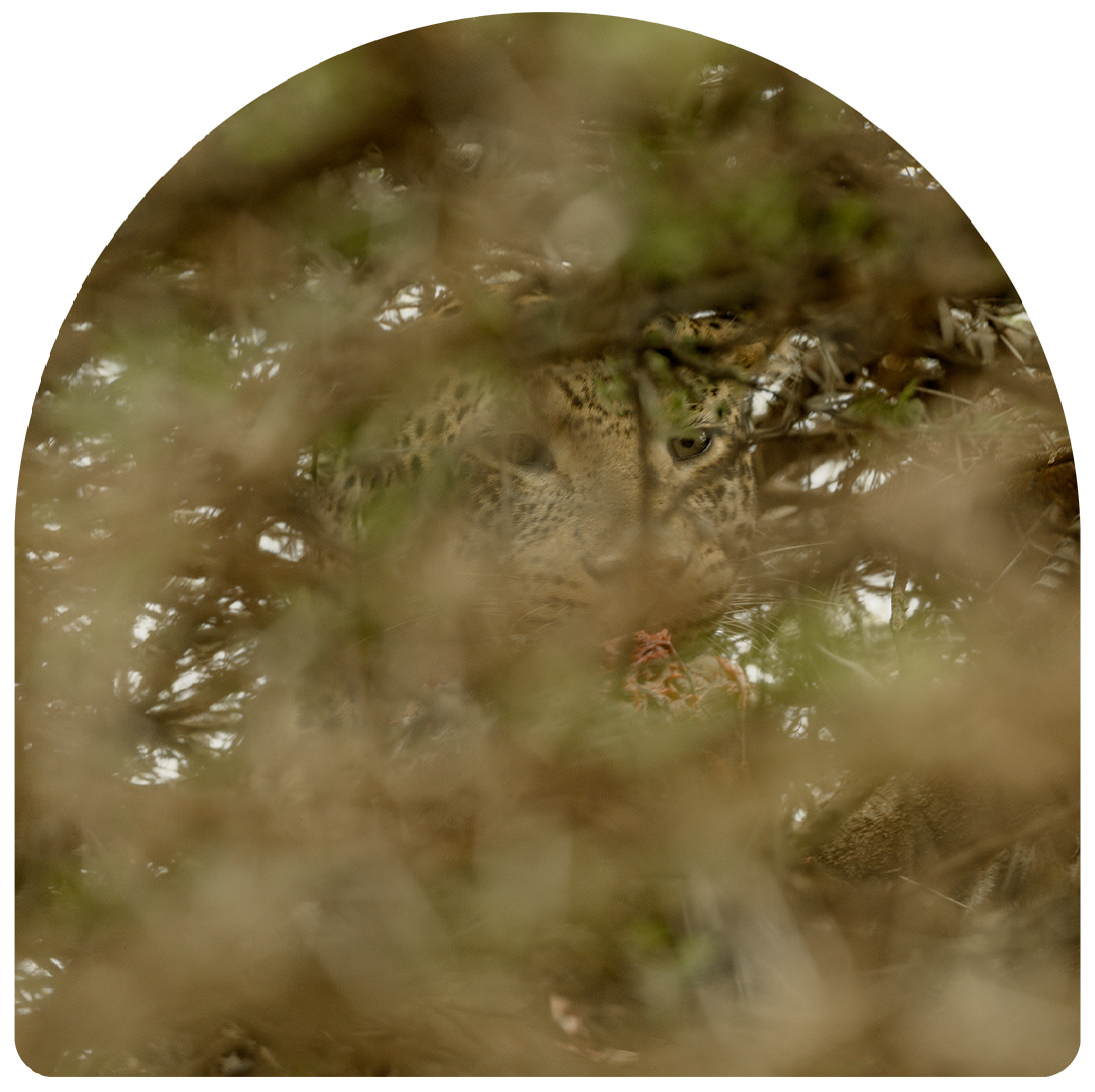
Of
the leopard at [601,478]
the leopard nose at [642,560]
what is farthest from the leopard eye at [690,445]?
the leopard nose at [642,560]

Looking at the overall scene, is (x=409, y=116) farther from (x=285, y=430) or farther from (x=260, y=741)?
(x=260, y=741)

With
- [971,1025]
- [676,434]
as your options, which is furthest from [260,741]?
[971,1025]

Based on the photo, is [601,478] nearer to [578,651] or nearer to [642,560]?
[642,560]

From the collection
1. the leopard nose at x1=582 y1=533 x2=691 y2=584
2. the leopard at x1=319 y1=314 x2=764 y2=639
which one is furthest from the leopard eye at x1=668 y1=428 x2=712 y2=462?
the leopard nose at x1=582 y1=533 x2=691 y2=584

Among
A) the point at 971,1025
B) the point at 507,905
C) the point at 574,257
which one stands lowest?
the point at 971,1025

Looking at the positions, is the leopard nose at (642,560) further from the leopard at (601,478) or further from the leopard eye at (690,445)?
the leopard eye at (690,445)

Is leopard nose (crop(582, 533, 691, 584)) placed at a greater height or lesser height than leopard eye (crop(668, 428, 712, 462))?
A: lesser

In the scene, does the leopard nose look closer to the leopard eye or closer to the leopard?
the leopard
